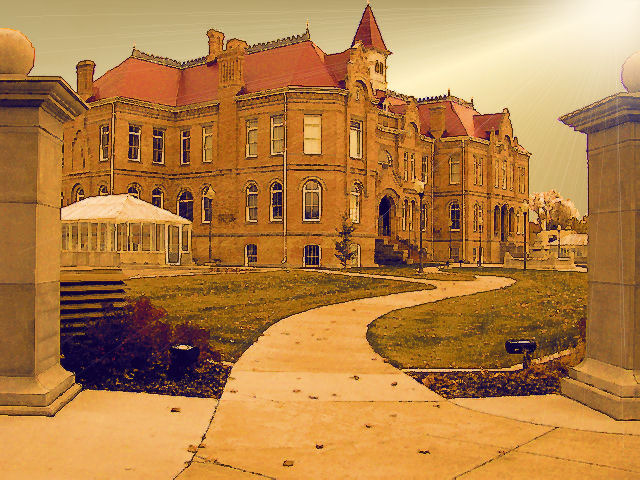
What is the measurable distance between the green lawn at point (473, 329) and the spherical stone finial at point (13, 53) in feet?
21.2

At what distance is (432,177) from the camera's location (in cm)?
5525

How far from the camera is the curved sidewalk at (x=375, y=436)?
4.64 metres

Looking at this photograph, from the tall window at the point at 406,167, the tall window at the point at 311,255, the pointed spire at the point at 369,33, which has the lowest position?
the tall window at the point at 311,255

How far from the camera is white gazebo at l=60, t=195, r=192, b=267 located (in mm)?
32469

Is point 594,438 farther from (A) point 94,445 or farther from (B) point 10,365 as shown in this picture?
(B) point 10,365

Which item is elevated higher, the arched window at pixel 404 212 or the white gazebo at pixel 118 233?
the arched window at pixel 404 212

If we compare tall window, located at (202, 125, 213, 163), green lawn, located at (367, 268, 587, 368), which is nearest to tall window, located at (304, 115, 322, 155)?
tall window, located at (202, 125, 213, 163)

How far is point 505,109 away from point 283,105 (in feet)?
100

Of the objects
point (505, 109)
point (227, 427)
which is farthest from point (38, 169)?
point (505, 109)

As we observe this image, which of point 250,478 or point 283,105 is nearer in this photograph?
point 250,478

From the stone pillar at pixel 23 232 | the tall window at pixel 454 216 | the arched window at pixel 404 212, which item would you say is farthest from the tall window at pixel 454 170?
the stone pillar at pixel 23 232

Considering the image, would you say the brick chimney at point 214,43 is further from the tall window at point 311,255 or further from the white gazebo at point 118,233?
the tall window at point 311,255

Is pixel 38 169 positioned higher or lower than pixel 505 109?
lower

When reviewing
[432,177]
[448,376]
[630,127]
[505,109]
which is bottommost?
[448,376]
